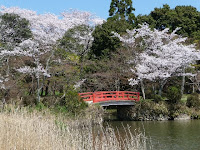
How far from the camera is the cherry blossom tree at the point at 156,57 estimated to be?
2030 cm

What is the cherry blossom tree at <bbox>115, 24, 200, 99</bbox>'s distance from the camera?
20.3 m

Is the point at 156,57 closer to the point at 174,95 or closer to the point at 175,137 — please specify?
the point at 174,95

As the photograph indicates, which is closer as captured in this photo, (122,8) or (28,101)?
(28,101)

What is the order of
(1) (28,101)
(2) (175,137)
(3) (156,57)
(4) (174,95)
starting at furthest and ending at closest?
(3) (156,57), (4) (174,95), (1) (28,101), (2) (175,137)

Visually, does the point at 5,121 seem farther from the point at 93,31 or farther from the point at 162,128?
the point at 93,31

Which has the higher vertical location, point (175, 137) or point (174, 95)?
point (174, 95)

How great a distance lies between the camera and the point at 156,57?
21.9 m

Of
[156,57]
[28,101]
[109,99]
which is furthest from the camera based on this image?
[156,57]

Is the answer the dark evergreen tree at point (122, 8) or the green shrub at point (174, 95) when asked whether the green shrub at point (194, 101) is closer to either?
the green shrub at point (174, 95)

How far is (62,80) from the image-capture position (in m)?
19.0

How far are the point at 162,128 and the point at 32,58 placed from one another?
343 inches

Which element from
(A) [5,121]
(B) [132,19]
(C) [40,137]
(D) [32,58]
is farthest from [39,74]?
(B) [132,19]


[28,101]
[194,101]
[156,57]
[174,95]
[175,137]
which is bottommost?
[175,137]

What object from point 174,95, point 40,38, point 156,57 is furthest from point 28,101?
point 156,57
